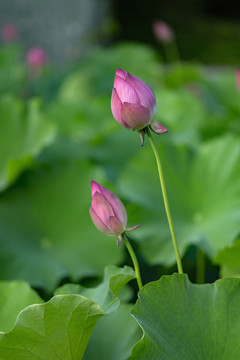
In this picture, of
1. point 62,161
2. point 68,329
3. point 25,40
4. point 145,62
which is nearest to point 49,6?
point 25,40

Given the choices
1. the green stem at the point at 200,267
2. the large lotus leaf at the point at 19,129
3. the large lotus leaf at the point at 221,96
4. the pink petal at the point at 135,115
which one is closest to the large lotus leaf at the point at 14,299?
the pink petal at the point at 135,115

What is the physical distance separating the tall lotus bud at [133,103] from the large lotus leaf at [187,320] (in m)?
0.17

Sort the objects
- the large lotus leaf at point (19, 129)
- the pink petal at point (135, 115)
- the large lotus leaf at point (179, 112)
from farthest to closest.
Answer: the large lotus leaf at point (179, 112) < the large lotus leaf at point (19, 129) < the pink petal at point (135, 115)

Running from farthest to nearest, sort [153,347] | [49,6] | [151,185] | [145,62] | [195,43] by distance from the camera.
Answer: [195,43], [49,6], [145,62], [151,185], [153,347]

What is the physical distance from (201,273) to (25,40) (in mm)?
4276

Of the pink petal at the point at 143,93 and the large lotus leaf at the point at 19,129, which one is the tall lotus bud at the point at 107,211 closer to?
the pink petal at the point at 143,93

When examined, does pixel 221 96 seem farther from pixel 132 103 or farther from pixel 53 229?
pixel 132 103

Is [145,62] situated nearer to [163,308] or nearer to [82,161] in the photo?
[82,161]

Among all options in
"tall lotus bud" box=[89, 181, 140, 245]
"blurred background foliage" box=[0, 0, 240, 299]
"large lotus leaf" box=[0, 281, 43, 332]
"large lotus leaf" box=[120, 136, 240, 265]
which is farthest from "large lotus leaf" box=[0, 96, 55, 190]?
"tall lotus bud" box=[89, 181, 140, 245]

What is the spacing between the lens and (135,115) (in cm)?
58

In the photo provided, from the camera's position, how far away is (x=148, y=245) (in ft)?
3.24

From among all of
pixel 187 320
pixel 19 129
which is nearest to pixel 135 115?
pixel 187 320

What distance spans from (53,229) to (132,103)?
62cm

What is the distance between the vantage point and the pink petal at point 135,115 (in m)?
0.57
